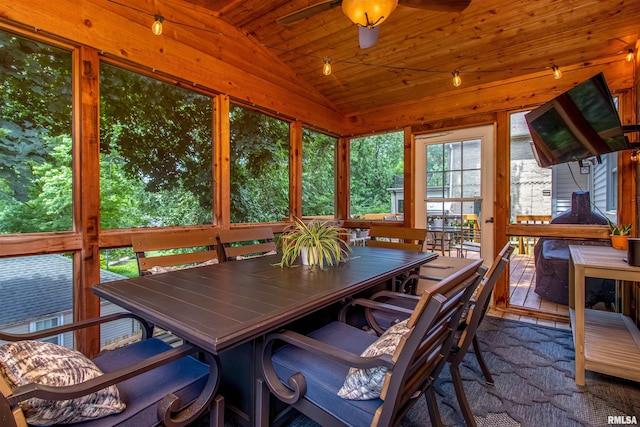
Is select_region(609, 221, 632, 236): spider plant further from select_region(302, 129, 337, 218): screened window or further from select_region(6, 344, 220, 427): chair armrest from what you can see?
select_region(6, 344, 220, 427): chair armrest

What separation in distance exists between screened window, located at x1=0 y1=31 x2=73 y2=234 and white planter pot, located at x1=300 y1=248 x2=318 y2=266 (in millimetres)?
1675

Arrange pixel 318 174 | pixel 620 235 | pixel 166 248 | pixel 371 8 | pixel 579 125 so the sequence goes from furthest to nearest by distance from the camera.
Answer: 1. pixel 318 174
2. pixel 620 235
3. pixel 579 125
4. pixel 166 248
5. pixel 371 8

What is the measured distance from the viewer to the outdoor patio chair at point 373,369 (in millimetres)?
923

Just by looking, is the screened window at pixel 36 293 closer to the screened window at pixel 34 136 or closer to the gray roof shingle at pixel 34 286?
the gray roof shingle at pixel 34 286

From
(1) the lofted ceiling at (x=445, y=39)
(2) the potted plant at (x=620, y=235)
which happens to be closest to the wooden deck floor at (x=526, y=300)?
(2) the potted plant at (x=620, y=235)

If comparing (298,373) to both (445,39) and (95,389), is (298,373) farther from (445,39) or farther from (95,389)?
(445,39)

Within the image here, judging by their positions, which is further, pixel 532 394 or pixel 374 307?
pixel 532 394

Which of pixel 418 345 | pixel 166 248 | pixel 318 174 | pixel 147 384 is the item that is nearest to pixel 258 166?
pixel 318 174

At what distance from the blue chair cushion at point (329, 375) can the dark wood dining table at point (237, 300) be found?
15 centimetres

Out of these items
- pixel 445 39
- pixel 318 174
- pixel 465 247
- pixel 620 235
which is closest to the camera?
pixel 620 235

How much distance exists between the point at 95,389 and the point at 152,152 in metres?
2.13

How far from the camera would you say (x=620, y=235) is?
2643 mm

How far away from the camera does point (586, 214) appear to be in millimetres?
3105

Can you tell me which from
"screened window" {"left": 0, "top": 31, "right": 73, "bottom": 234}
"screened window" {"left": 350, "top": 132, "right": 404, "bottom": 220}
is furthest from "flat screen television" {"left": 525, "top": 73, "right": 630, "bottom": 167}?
"screened window" {"left": 0, "top": 31, "right": 73, "bottom": 234}
